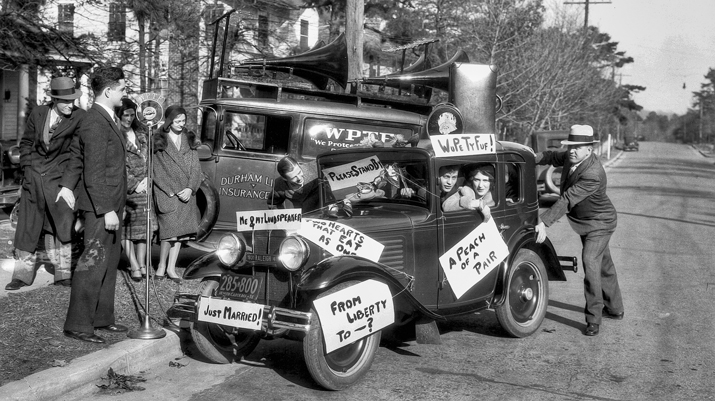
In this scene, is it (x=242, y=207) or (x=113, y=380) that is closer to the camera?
(x=113, y=380)

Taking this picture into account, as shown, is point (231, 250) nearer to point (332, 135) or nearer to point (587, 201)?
point (587, 201)

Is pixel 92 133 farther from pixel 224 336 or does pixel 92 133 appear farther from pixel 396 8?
pixel 396 8

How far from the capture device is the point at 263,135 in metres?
10.4

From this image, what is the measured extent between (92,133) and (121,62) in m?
7.70

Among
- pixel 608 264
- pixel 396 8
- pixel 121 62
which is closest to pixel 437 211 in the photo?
pixel 608 264

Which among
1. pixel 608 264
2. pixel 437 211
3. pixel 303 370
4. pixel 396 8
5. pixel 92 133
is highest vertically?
pixel 396 8

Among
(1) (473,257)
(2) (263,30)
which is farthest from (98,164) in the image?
(2) (263,30)

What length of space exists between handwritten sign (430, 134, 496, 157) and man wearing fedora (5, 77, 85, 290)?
3447mm

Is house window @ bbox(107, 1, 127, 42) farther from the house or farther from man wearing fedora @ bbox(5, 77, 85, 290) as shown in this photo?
man wearing fedora @ bbox(5, 77, 85, 290)

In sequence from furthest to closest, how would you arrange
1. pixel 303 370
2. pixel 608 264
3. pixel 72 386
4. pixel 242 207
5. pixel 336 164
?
pixel 242 207, pixel 608 264, pixel 336 164, pixel 303 370, pixel 72 386

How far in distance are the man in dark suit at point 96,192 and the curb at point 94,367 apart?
1.13 feet

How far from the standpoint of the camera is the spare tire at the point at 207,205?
29.9 feet

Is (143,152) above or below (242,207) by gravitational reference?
above

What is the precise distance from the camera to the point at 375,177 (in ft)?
21.6
